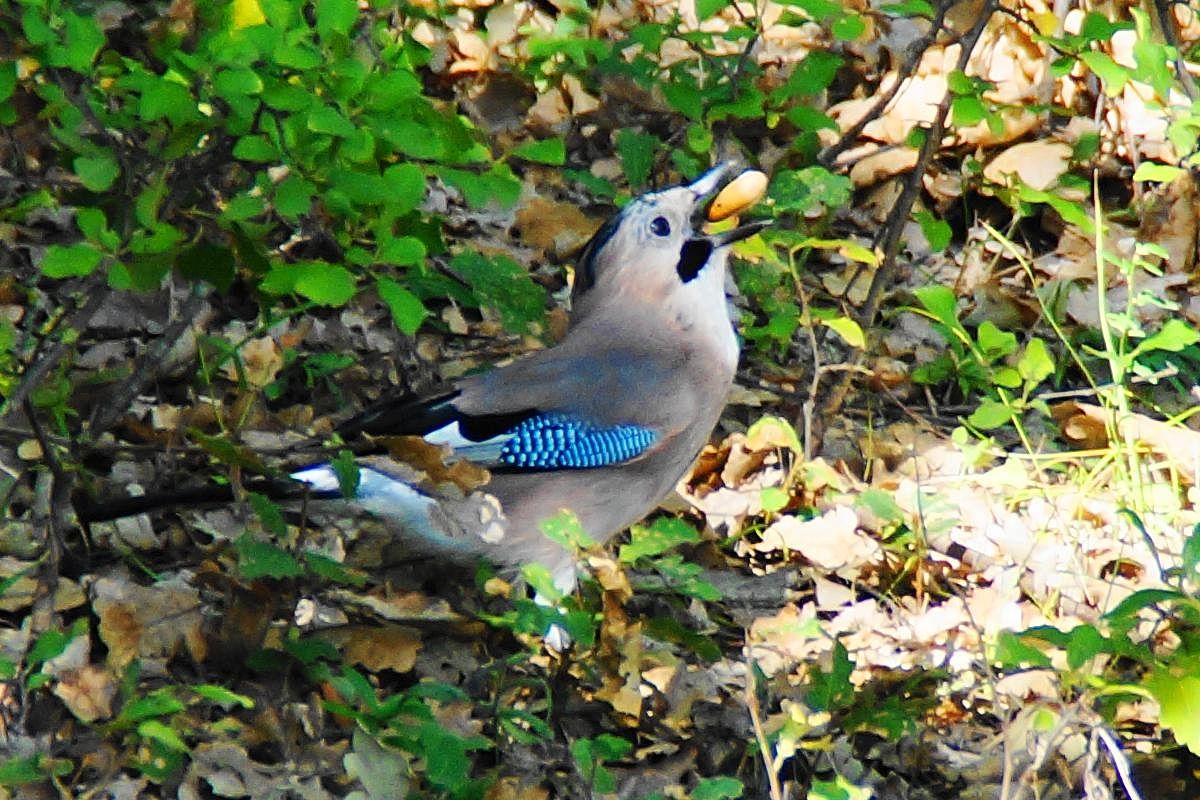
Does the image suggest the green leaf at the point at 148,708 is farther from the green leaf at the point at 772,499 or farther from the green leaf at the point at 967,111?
the green leaf at the point at 967,111

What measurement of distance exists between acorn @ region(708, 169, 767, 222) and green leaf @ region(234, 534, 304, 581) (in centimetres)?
155

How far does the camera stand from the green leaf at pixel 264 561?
306 cm

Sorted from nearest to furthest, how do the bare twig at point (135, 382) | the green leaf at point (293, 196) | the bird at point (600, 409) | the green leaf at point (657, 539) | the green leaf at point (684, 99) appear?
the green leaf at point (293, 196), the green leaf at point (657, 539), the bare twig at point (135, 382), the bird at point (600, 409), the green leaf at point (684, 99)

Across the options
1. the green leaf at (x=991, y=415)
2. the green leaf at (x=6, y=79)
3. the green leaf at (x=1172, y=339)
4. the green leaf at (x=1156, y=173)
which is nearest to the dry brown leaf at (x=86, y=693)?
the green leaf at (x=6, y=79)

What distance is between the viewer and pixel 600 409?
152 inches

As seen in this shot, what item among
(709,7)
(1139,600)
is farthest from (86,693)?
(709,7)

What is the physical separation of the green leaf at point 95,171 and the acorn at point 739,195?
1647mm

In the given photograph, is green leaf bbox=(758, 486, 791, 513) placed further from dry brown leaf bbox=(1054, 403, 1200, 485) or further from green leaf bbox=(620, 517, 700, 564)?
dry brown leaf bbox=(1054, 403, 1200, 485)

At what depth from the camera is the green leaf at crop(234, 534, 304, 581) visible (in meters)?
3.06

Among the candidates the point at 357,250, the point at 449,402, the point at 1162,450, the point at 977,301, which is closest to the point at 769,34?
the point at 977,301

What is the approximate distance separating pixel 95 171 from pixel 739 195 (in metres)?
1.70

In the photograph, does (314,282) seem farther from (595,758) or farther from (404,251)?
(595,758)

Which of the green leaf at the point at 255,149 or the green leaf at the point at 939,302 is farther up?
the green leaf at the point at 255,149

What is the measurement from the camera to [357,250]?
3.26m
